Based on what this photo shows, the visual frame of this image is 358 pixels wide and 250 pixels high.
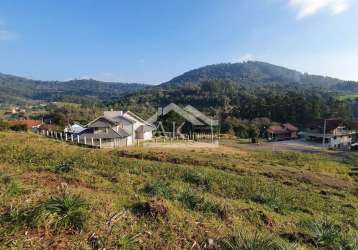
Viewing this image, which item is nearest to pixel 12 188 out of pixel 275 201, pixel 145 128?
pixel 275 201

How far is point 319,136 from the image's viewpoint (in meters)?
59.2

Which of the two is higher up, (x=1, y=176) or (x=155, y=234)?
(x=1, y=176)

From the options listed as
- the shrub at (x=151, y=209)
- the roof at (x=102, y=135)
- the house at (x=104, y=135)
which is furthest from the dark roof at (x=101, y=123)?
the shrub at (x=151, y=209)

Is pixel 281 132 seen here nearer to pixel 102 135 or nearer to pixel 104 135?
pixel 104 135

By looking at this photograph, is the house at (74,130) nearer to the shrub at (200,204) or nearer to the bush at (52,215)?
the shrub at (200,204)

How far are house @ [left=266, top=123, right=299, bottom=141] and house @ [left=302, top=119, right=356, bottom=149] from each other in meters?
3.39

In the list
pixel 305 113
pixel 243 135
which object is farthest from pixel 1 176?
pixel 305 113

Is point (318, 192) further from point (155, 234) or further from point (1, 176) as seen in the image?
point (1, 176)

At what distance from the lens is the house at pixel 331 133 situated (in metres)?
57.8

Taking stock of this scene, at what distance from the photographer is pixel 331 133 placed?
189 ft

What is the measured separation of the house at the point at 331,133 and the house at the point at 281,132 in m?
3.39

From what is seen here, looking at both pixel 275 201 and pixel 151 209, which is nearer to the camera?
pixel 151 209

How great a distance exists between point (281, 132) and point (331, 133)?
9.85 meters

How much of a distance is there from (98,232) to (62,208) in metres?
0.84
